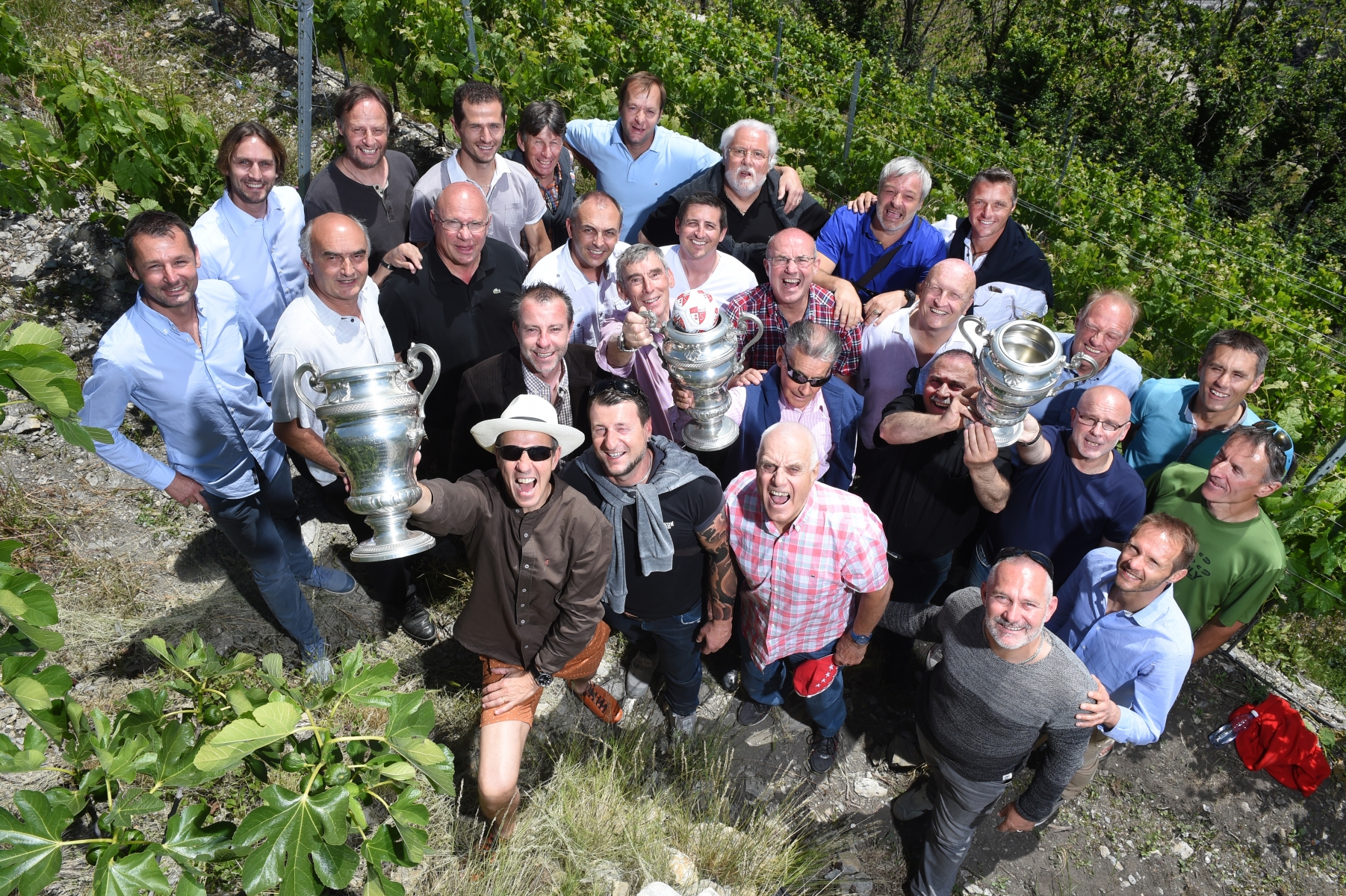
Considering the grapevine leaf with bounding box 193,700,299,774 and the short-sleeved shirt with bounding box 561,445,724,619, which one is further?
the short-sleeved shirt with bounding box 561,445,724,619

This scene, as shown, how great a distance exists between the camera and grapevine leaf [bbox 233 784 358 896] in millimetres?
1741

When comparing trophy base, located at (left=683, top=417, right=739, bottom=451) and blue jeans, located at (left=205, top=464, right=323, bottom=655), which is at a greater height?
trophy base, located at (left=683, top=417, right=739, bottom=451)

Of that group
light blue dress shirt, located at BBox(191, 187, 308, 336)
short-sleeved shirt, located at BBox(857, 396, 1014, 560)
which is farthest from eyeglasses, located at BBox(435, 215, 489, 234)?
short-sleeved shirt, located at BBox(857, 396, 1014, 560)

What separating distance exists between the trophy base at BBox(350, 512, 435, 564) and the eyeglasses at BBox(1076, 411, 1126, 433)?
2.56 m

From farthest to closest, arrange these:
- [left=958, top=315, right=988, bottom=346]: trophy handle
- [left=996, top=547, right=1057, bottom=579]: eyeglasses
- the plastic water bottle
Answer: the plastic water bottle < [left=958, top=315, right=988, bottom=346]: trophy handle < [left=996, top=547, right=1057, bottom=579]: eyeglasses

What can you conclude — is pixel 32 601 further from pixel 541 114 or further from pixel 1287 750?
pixel 1287 750

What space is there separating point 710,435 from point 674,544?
54 centimetres

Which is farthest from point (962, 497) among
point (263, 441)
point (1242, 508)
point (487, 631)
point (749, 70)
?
point (749, 70)

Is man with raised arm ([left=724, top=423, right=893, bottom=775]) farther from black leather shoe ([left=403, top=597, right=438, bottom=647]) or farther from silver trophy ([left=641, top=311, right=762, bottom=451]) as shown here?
black leather shoe ([left=403, top=597, right=438, bottom=647])

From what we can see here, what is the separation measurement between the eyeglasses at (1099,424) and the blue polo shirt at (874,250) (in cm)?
163

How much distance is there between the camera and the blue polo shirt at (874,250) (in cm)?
464

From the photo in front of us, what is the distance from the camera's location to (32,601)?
1.58 m

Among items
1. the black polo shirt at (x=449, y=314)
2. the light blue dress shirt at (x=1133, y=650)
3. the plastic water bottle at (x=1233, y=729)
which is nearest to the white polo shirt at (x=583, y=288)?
the black polo shirt at (x=449, y=314)

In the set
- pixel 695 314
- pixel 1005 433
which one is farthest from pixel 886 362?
pixel 695 314
